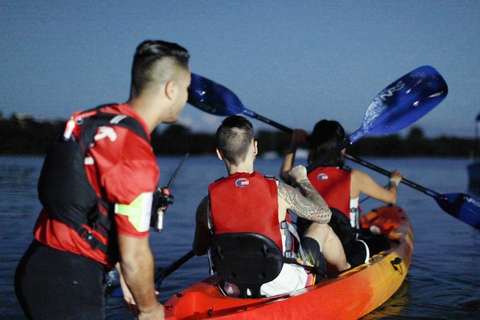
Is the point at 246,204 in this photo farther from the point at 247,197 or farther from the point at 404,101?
the point at 404,101

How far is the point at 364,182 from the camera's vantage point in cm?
489

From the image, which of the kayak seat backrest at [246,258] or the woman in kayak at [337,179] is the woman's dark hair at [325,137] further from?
the kayak seat backrest at [246,258]

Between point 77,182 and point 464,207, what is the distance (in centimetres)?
623

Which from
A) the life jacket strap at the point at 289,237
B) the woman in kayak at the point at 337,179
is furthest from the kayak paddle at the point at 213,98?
the life jacket strap at the point at 289,237

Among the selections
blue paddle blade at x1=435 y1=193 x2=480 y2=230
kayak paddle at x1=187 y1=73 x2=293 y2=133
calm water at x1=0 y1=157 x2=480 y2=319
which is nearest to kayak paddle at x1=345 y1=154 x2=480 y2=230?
blue paddle blade at x1=435 y1=193 x2=480 y2=230

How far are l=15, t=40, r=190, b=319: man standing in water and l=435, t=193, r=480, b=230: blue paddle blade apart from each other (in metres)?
5.94

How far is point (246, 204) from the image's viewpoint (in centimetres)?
316

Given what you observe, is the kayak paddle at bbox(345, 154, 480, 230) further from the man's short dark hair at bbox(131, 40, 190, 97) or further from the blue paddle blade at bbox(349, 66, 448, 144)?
the man's short dark hair at bbox(131, 40, 190, 97)

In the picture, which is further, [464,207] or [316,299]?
[464,207]

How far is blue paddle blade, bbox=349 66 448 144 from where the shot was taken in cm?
580

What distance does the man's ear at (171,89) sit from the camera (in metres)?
2.06

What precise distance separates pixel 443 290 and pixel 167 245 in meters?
4.29

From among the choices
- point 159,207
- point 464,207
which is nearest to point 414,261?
point 464,207

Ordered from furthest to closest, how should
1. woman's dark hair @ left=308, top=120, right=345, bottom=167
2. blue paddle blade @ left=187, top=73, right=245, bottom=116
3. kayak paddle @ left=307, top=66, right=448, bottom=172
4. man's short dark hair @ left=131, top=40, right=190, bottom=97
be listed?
blue paddle blade @ left=187, top=73, right=245, bottom=116, kayak paddle @ left=307, top=66, right=448, bottom=172, woman's dark hair @ left=308, top=120, right=345, bottom=167, man's short dark hair @ left=131, top=40, right=190, bottom=97
